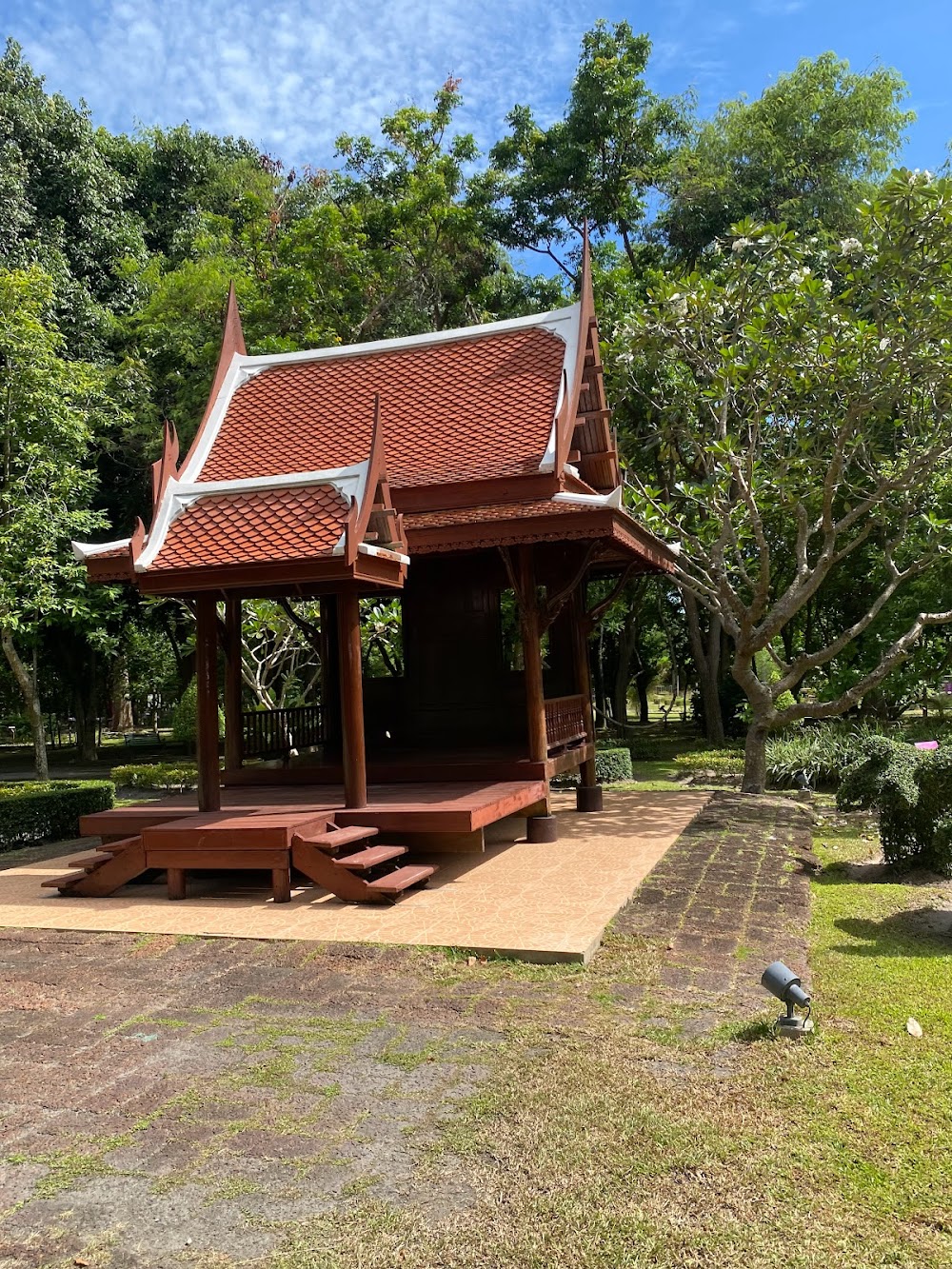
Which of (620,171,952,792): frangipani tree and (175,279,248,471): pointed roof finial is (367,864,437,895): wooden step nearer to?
(620,171,952,792): frangipani tree

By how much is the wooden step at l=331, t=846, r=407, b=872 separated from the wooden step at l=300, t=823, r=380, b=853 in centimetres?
10

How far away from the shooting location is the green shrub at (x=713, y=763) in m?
14.7

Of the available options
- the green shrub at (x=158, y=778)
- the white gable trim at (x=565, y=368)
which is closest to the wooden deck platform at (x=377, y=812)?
the white gable trim at (x=565, y=368)

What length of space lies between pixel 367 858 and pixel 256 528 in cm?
254

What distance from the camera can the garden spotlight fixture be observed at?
12.4 feet

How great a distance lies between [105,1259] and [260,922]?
3.37 m

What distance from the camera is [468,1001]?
14.2 feet

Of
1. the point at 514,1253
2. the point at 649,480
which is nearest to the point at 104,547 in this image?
the point at 514,1253

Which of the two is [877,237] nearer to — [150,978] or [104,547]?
[104,547]

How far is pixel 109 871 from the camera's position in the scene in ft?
22.7

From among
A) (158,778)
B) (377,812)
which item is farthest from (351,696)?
(158,778)

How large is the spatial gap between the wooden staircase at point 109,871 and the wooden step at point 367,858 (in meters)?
1.55

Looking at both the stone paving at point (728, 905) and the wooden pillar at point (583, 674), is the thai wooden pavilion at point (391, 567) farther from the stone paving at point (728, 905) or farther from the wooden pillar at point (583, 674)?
the stone paving at point (728, 905)

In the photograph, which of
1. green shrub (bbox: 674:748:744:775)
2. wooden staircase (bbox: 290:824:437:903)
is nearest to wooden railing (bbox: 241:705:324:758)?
wooden staircase (bbox: 290:824:437:903)
